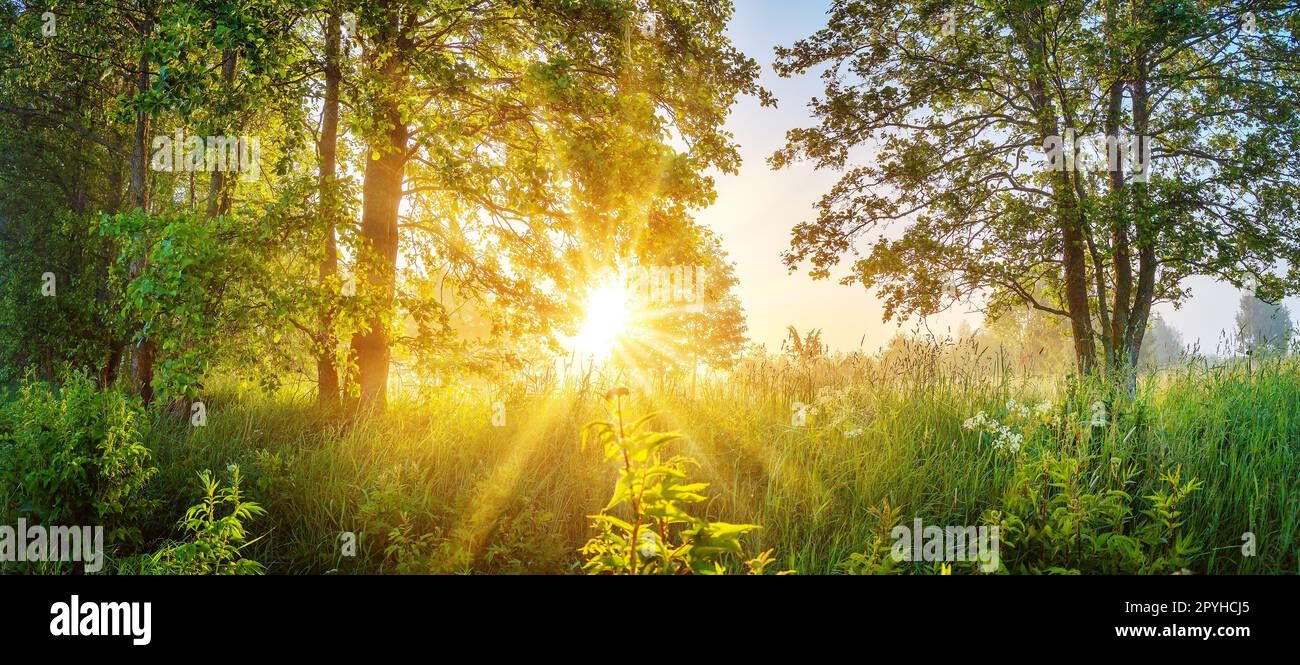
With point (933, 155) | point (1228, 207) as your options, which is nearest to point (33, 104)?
point (933, 155)

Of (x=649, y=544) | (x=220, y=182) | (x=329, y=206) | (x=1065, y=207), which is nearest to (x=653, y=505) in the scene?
(x=649, y=544)

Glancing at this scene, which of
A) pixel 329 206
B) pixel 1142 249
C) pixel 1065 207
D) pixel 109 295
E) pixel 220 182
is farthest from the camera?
pixel 109 295

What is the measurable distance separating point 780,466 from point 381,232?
6.90 metres

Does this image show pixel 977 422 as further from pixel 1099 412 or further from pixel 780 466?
pixel 780 466

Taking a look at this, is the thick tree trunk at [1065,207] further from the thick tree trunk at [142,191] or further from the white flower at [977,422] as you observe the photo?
the thick tree trunk at [142,191]

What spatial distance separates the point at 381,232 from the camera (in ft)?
32.0

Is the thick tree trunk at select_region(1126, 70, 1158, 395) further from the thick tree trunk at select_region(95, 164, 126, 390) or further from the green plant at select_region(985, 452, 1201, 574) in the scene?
the thick tree trunk at select_region(95, 164, 126, 390)

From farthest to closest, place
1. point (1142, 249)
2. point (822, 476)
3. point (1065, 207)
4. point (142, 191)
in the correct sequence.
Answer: point (1065, 207)
point (1142, 249)
point (142, 191)
point (822, 476)

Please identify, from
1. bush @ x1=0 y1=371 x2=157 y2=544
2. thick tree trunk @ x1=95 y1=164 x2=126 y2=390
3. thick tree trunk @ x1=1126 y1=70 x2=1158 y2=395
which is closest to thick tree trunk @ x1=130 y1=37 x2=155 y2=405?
thick tree trunk @ x1=95 y1=164 x2=126 y2=390

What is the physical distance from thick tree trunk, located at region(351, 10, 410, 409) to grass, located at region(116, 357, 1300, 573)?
1253 millimetres

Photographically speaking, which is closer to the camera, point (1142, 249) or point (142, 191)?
point (142, 191)

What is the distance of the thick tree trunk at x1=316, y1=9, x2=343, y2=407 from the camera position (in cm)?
805

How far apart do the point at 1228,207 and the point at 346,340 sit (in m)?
16.7
